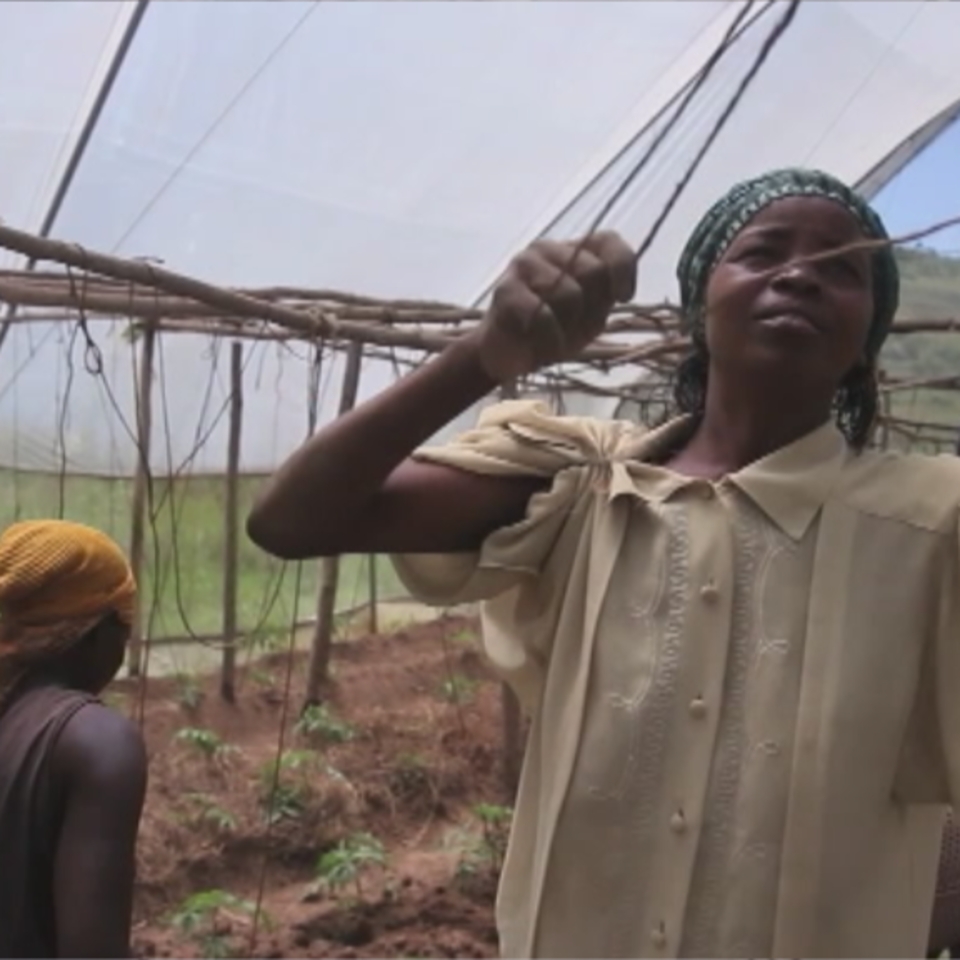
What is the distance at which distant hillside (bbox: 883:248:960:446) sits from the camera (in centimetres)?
155

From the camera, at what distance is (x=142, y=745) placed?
1.39 m

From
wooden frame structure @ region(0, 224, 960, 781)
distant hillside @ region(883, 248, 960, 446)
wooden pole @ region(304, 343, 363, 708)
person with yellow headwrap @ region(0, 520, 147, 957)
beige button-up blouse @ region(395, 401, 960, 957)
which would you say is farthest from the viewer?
wooden pole @ region(304, 343, 363, 708)

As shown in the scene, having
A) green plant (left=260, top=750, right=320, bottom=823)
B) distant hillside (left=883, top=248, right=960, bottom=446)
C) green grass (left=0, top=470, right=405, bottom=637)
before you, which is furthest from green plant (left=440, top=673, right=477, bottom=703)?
distant hillside (left=883, top=248, right=960, bottom=446)

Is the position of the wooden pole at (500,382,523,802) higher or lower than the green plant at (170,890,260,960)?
higher

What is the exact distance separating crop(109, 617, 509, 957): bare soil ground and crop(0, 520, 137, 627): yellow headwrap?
5.54ft

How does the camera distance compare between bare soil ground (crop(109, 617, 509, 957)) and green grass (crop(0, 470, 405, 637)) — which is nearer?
bare soil ground (crop(109, 617, 509, 957))

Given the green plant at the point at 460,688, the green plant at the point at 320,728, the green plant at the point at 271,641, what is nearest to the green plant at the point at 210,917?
the green plant at the point at 320,728

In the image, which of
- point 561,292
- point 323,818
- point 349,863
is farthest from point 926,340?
point 561,292

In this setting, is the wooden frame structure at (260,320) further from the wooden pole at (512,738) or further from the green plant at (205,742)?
the green plant at (205,742)

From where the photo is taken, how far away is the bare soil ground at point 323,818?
12.2ft

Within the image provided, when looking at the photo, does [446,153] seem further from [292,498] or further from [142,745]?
[292,498]

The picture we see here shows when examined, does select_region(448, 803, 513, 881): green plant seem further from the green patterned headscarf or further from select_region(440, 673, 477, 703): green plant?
the green patterned headscarf

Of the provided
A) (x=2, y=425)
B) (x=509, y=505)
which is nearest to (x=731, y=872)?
(x=509, y=505)

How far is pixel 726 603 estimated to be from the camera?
95 centimetres
